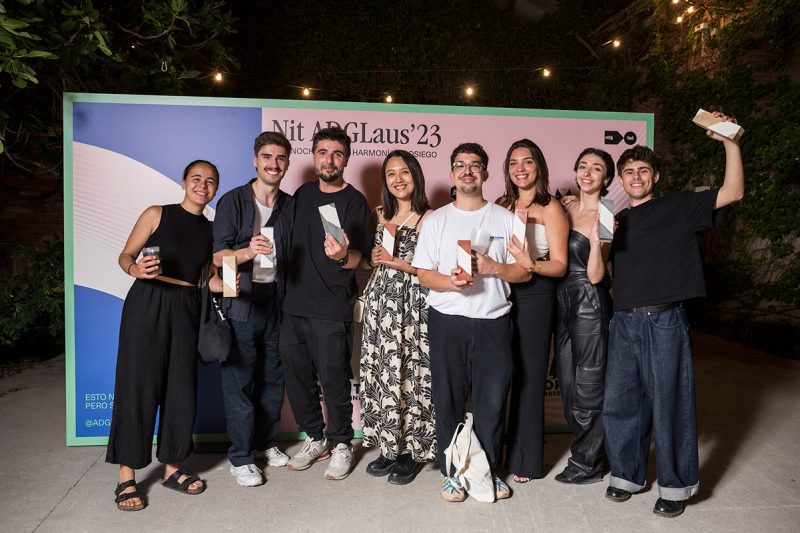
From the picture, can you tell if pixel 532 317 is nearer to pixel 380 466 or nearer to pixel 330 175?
pixel 380 466

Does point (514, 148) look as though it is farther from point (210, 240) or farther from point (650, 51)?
point (650, 51)

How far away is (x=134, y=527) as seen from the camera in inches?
103

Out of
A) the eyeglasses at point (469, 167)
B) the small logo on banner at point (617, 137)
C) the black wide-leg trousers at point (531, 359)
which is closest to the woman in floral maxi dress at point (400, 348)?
the eyeglasses at point (469, 167)

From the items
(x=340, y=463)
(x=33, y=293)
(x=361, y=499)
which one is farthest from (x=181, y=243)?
(x=33, y=293)

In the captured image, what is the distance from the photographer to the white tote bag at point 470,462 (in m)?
2.83

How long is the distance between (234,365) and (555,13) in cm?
977

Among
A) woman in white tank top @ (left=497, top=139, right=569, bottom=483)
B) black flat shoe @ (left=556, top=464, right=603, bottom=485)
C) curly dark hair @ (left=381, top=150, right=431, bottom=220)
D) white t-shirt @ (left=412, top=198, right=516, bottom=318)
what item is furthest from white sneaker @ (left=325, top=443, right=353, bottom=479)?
curly dark hair @ (left=381, top=150, right=431, bottom=220)

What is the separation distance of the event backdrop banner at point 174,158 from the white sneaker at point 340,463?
61cm

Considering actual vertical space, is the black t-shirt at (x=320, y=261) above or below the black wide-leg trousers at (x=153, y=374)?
above

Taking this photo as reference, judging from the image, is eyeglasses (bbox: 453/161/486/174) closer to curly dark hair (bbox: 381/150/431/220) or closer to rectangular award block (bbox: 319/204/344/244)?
curly dark hair (bbox: 381/150/431/220)

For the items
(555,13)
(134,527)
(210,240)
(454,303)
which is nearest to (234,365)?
(210,240)

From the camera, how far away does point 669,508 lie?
9.04 feet

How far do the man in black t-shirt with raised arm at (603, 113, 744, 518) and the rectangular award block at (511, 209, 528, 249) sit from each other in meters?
0.58

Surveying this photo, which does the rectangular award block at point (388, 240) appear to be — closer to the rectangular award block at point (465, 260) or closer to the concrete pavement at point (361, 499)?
the rectangular award block at point (465, 260)
